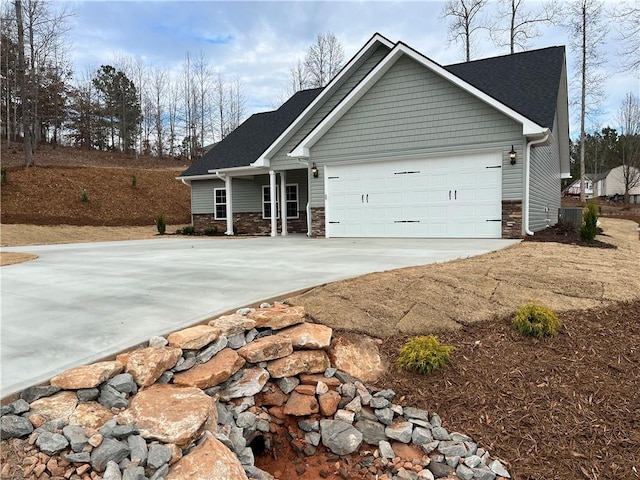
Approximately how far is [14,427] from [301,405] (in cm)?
180

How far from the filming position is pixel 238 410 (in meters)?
2.94

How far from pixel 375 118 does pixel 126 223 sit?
15.0 m

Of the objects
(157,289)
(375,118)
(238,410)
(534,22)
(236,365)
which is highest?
(534,22)

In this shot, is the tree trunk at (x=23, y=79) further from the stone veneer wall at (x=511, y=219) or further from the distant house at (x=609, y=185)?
the distant house at (x=609, y=185)

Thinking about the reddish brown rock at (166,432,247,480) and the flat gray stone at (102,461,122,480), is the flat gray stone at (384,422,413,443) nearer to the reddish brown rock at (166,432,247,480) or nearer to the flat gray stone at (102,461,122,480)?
the reddish brown rock at (166,432,247,480)

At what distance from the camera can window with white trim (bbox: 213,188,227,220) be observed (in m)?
17.5

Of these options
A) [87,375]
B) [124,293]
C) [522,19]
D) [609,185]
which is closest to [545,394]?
[87,375]

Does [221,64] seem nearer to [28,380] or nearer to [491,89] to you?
[491,89]

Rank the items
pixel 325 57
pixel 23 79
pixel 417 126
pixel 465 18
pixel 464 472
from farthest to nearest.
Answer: pixel 325 57
pixel 465 18
pixel 23 79
pixel 417 126
pixel 464 472

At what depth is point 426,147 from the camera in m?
11.1

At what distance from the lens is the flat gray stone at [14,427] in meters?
2.13

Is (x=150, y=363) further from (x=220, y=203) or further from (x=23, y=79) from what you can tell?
(x=23, y=79)

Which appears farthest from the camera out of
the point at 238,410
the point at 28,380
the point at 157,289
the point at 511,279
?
the point at 511,279

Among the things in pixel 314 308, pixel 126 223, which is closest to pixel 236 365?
pixel 314 308
